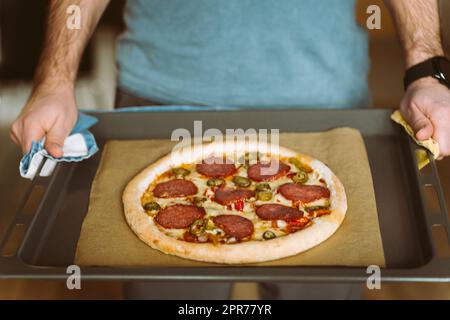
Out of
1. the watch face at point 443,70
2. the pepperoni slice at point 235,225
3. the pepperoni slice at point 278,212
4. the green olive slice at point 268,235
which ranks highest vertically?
the watch face at point 443,70

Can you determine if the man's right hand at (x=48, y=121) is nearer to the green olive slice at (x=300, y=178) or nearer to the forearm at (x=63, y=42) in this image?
the forearm at (x=63, y=42)

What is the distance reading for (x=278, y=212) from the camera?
5.92 feet

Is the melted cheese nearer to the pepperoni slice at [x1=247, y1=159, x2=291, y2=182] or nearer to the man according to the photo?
the pepperoni slice at [x1=247, y1=159, x2=291, y2=182]

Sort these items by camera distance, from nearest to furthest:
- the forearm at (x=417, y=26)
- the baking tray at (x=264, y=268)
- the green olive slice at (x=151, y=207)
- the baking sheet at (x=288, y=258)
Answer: the baking tray at (x=264, y=268)
the baking sheet at (x=288, y=258)
the green olive slice at (x=151, y=207)
the forearm at (x=417, y=26)

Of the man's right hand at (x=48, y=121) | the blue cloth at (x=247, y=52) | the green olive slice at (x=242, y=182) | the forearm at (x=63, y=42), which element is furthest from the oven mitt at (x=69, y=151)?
the green olive slice at (x=242, y=182)

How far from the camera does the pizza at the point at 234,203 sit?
5.43 feet

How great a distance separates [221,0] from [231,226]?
873 millimetres

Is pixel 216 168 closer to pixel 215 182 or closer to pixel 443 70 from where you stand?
pixel 215 182

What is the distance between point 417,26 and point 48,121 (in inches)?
49.8

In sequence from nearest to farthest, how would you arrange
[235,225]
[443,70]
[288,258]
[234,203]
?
[288,258] < [235,225] < [234,203] < [443,70]

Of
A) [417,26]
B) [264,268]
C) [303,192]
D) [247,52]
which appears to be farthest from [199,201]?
[417,26]

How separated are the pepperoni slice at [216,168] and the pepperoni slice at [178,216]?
0.66 ft

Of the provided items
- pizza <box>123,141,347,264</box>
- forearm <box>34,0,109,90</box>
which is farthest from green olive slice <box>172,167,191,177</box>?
forearm <box>34,0,109,90</box>

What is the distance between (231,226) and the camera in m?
1.74
